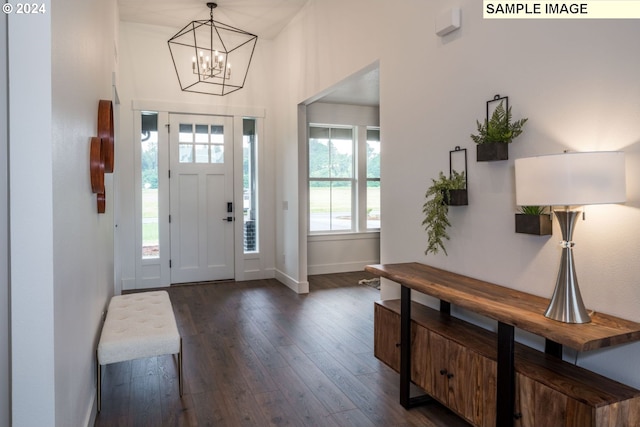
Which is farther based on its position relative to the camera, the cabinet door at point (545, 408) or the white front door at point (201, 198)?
the white front door at point (201, 198)

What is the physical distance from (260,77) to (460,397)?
5.06 metres

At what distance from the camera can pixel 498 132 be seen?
7.39 ft

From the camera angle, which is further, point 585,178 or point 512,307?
Result: point 512,307

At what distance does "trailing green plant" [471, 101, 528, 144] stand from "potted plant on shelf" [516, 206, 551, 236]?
39cm

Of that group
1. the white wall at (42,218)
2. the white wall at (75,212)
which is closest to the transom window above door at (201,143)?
the white wall at (75,212)

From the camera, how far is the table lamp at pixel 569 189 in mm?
1583

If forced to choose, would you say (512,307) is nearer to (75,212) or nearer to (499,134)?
(499,134)

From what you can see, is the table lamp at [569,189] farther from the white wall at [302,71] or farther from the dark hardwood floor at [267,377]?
the white wall at [302,71]

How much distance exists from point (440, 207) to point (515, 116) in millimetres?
699

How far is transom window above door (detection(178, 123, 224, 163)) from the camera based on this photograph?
5.74 metres

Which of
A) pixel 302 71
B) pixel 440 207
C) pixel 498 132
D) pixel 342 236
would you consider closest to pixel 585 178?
pixel 498 132

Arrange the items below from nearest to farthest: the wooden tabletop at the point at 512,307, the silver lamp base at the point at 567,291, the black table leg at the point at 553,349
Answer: the wooden tabletop at the point at 512,307 → the silver lamp base at the point at 567,291 → the black table leg at the point at 553,349

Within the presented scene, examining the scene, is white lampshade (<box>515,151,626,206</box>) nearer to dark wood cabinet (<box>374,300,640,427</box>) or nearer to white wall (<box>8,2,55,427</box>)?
dark wood cabinet (<box>374,300,640,427</box>)

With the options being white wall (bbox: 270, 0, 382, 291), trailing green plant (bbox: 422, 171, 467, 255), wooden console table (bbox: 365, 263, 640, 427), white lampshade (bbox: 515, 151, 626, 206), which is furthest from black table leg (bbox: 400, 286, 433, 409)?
white wall (bbox: 270, 0, 382, 291)
